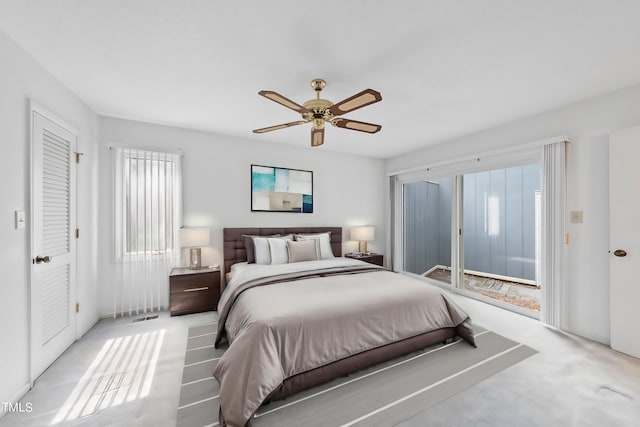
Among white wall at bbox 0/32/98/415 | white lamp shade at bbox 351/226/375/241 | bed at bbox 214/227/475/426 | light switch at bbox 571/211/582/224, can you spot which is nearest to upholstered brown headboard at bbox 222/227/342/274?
bed at bbox 214/227/475/426

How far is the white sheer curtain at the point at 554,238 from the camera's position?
287 cm

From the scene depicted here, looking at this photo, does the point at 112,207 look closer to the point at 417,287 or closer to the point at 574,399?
the point at 417,287

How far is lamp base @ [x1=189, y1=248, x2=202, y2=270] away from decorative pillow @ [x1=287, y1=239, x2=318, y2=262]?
123cm

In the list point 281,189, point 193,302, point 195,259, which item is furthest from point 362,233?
point 193,302

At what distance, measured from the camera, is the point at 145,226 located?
3.38m

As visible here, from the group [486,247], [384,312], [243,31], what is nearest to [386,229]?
[486,247]

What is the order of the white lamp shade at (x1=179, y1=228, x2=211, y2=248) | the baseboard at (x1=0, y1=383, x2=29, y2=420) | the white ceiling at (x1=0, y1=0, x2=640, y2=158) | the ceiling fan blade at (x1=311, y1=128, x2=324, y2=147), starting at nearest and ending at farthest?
the white ceiling at (x1=0, y1=0, x2=640, y2=158) → the baseboard at (x1=0, y1=383, x2=29, y2=420) → the ceiling fan blade at (x1=311, y1=128, x2=324, y2=147) → the white lamp shade at (x1=179, y1=228, x2=211, y2=248)

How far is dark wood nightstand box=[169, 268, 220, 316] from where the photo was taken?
3.25 m

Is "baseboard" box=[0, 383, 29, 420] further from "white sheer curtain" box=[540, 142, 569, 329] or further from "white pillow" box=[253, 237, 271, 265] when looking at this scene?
"white sheer curtain" box=[540, 142, 569, 329]

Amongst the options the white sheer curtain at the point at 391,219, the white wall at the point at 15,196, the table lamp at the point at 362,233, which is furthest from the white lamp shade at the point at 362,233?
the white wall at the point at 15,196

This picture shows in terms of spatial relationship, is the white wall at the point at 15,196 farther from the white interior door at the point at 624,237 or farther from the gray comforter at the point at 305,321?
the white interior door at the point at 624,237

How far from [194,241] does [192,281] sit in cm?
51

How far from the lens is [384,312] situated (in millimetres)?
2211

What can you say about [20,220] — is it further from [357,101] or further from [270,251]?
[357,101]
